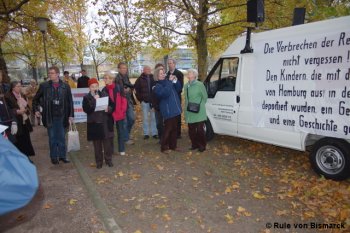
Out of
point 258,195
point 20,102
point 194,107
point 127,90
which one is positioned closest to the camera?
point 258,195

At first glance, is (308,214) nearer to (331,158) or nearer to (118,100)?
(331,158)

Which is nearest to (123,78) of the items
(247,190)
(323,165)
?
(247,190)

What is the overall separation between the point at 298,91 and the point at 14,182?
481 centimetres

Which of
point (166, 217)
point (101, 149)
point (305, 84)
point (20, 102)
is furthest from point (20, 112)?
point (305, 84)

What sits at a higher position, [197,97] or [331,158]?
[197,97]

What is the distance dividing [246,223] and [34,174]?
280 centimetres

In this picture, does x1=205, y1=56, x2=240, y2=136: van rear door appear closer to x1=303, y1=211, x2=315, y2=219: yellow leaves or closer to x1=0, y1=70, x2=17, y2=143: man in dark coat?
x1=303, y1=211, x2=315, y2=219: yellow leaves

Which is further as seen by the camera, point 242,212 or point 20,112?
point 20,112

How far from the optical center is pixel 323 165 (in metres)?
5.50

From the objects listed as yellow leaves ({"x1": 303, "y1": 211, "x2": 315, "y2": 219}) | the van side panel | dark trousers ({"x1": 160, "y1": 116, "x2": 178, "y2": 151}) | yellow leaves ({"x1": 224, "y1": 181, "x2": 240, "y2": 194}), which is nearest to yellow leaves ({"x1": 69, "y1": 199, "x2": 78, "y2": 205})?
A: yellow leaves ({"x1": 224, "y1": 181, "x2": 240, "y2": 194})

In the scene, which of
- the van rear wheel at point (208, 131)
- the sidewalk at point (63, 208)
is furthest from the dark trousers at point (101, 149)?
the van rear wheel at point (208, 131)

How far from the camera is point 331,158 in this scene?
211 inches

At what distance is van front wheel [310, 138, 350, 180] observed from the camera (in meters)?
5.17

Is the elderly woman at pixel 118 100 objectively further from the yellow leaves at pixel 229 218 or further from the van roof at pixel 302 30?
the yellow leaves at pixel 229 218
